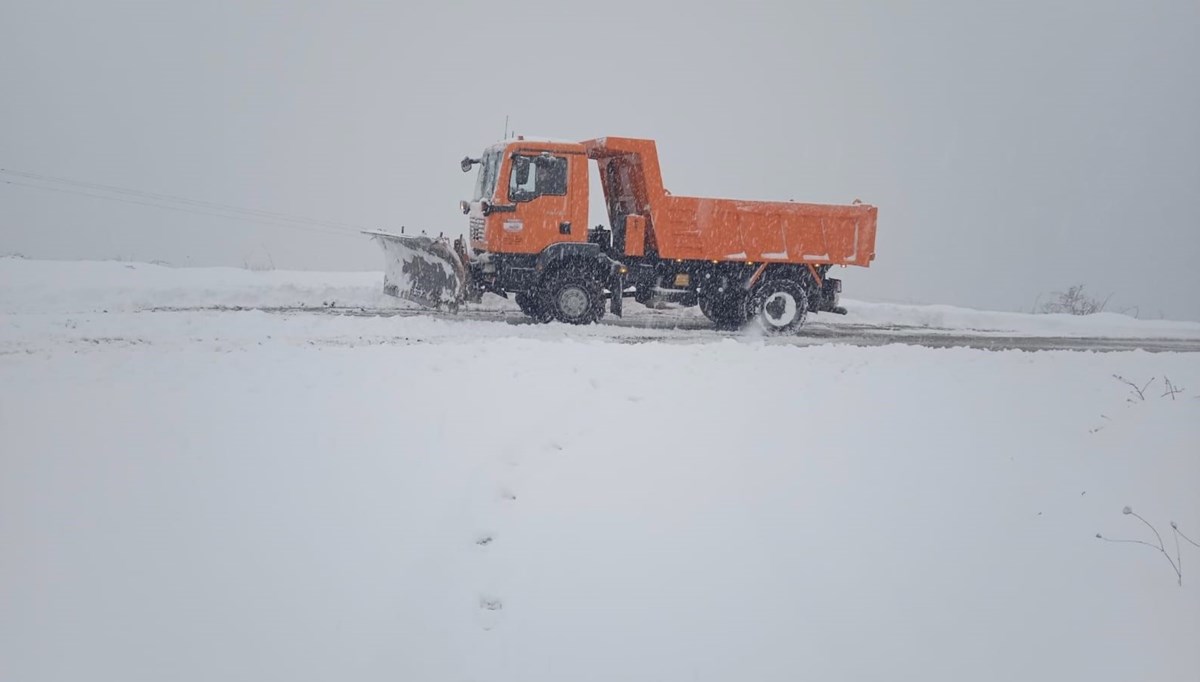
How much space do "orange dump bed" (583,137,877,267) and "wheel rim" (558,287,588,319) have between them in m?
1.35

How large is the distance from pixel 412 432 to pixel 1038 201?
2390 inches

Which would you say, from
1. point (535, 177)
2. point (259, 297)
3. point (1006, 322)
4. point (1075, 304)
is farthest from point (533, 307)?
point (1075, 304)

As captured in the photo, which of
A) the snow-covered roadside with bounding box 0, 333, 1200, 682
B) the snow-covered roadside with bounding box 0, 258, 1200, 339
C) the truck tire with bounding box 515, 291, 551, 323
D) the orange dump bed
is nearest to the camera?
the snow-covered roadside with bounding box 0, 333, 1200, 682

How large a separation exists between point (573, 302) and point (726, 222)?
102 inches

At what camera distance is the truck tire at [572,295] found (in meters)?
11.3

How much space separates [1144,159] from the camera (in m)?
37.4

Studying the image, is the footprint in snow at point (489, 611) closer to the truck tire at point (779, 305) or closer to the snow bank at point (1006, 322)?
the truck tire at point (779, 305)

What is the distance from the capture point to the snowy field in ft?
11.5

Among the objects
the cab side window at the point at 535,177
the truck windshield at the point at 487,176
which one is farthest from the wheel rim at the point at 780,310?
the truck windshield at the point at 487,176

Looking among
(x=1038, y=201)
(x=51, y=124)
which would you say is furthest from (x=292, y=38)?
(x=1038, y=201)

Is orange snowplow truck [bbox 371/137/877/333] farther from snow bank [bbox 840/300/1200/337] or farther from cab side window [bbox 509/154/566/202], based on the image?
snow bank [bbox 840/300/1200/337]

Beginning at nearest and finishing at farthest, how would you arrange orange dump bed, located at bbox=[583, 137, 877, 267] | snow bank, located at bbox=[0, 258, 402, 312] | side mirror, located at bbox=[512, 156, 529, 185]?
1. snow bank, located at bbox=[0, 258, 402, 312]
2. side mirror, located at bbox=[512, 156, 529, 185]
3. orange dump bed, located at bbox=[583, 137, 877, 267]

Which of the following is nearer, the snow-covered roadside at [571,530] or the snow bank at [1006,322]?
the snow-covered roadside at [571,530]

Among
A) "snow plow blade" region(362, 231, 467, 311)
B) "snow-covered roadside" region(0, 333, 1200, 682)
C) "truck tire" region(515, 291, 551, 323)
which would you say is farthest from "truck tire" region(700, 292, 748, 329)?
"snow-covered roadside" region(0, 333, 1200, 682)
